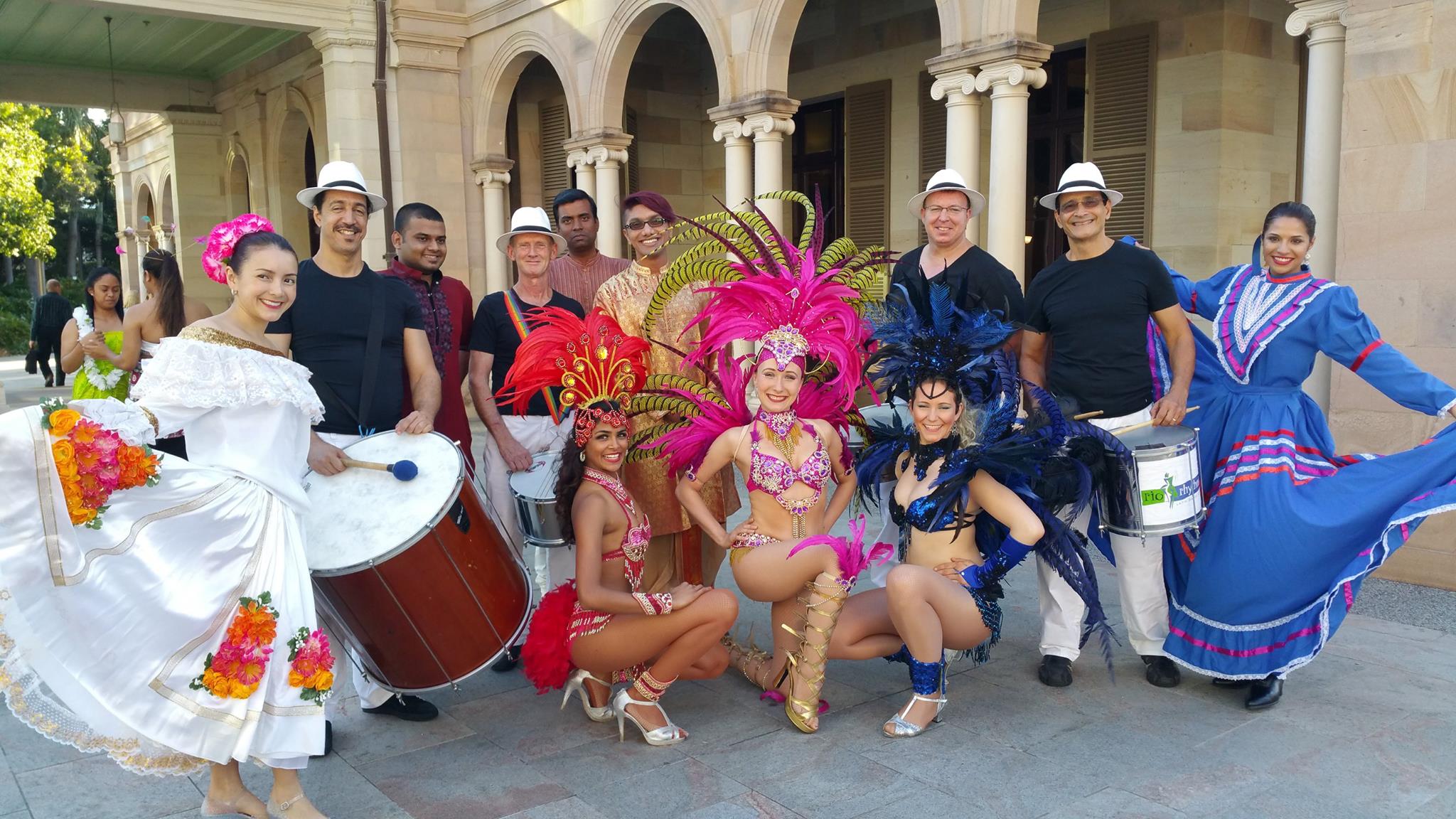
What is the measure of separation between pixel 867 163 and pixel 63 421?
989 centimetres

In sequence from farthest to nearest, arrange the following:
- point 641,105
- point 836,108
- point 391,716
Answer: point 641,105 < point 836,108 < point 391,716

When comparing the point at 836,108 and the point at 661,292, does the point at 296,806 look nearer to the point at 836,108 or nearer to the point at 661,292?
the point at 661,292

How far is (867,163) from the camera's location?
37.4 feet

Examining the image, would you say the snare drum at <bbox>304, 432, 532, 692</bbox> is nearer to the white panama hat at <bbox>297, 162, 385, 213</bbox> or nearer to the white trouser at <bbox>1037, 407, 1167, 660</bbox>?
the white panama hat at <bbox>297, 162, 385, 213</bbox>

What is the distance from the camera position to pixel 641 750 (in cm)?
343

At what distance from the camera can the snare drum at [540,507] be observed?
3.74 metres

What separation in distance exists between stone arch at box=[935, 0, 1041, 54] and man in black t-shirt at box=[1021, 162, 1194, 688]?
335 centimetres

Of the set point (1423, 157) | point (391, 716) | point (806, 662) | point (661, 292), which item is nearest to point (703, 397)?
point (661, 292)

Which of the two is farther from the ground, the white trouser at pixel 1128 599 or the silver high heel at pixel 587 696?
the white trouser at pixel 1128 599

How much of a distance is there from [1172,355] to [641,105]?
1065 centimetres

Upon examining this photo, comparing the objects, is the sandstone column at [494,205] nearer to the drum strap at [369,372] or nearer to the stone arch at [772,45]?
the stone arch at [772,45]

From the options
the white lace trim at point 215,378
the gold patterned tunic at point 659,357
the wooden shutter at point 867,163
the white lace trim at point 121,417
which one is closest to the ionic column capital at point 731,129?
the wooden shutter at point 867,163

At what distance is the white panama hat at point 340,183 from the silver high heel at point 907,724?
2.64 meters

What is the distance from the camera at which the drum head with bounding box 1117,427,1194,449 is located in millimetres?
3494
